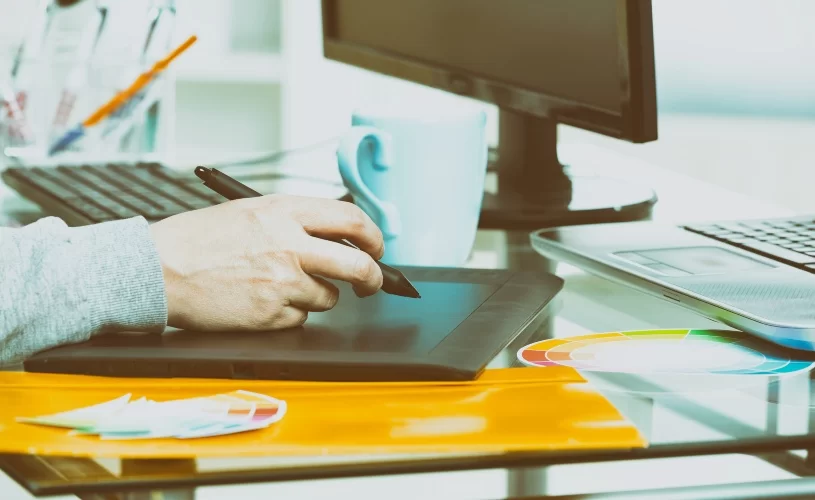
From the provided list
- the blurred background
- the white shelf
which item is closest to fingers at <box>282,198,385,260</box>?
the white shelf

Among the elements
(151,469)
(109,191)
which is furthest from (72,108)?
(151,469)

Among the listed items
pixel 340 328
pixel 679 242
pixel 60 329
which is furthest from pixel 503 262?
pixel 60 329

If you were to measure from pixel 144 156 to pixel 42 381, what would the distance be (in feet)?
2.43

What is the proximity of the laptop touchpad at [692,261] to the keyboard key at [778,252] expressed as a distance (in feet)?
0.06

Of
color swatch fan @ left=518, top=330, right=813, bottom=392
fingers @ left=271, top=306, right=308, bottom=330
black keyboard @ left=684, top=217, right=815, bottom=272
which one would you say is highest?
black keyboard @ left=684, top=217, right=815, bottom=272

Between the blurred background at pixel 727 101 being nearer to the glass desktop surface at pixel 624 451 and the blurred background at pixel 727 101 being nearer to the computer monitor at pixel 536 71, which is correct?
the computer monitor at pixel 536 71

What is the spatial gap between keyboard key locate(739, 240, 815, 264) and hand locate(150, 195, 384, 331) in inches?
10.5

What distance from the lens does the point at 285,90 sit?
2.37m

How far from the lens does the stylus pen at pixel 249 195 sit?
658 mm

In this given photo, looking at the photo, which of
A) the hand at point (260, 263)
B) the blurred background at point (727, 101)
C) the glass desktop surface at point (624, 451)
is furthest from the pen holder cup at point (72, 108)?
the blurred background at point (727, 101)

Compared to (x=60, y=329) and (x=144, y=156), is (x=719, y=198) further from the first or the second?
(x=60, y=329)

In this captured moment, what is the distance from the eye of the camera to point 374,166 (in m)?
0.80

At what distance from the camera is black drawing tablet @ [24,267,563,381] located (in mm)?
544

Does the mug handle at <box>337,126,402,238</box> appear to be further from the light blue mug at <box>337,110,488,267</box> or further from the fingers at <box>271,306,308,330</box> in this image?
the fingers at <box>271,306,308,330</box>
